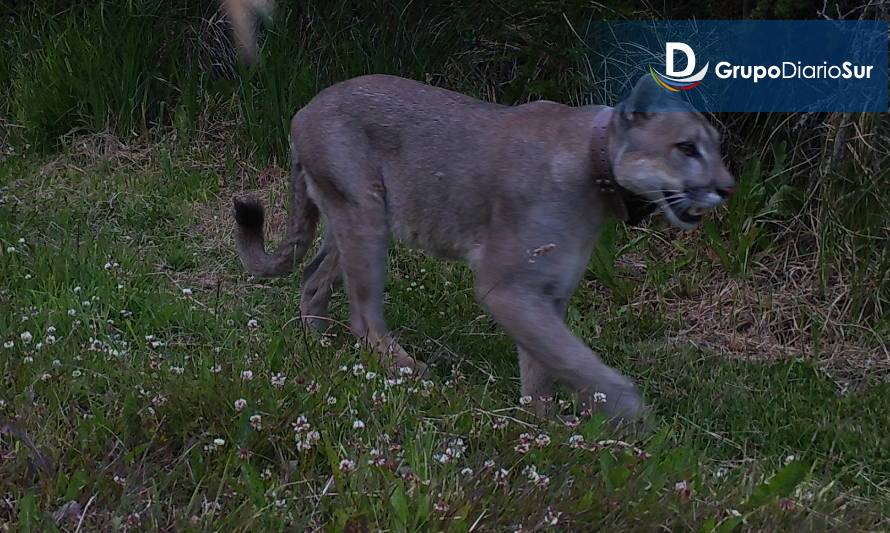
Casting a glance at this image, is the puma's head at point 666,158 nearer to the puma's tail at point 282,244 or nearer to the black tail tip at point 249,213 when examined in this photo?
the puma's tail at point 282,244

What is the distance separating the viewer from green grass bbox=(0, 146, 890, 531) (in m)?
3.28

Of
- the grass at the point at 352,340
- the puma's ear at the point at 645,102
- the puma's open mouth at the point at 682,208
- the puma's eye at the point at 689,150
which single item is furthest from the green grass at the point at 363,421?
the puma's ear at the point at 645,102

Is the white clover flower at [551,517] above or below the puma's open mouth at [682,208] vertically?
below

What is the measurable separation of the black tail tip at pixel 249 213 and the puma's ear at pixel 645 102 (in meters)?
1.82

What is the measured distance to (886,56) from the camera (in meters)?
6.09

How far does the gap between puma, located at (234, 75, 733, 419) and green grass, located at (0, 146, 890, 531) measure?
29 centimetres

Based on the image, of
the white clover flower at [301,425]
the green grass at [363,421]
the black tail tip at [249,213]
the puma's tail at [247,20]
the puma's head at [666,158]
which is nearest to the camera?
the green grass at [363,421]

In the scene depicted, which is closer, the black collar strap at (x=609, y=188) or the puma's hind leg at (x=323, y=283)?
the black collar strap at (x=609, y=188)

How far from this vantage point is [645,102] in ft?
14.6

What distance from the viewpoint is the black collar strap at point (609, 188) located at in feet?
14.7

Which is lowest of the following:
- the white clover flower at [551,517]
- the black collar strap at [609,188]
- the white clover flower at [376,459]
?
the white clover flower at [376,459]

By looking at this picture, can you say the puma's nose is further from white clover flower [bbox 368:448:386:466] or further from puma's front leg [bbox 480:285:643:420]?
white clover flower [bbox 368:448:386:466]

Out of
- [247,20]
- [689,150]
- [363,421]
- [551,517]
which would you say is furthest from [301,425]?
[247,20]

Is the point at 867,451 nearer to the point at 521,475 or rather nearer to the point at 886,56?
the point at 521,475
